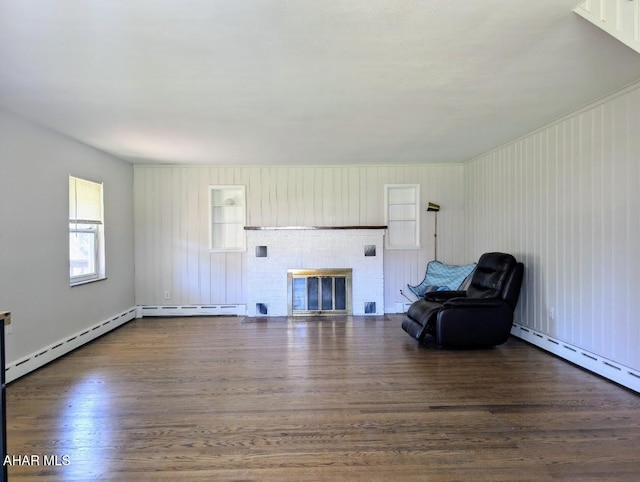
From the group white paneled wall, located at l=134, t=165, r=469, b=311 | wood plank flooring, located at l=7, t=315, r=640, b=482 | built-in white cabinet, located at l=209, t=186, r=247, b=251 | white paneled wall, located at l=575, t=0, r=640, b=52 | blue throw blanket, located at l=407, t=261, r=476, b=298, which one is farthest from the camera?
built-in white cabinet, located at l=209, t=186, r=247, b=251

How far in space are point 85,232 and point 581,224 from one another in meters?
5.58

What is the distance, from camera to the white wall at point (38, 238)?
3.34 meters

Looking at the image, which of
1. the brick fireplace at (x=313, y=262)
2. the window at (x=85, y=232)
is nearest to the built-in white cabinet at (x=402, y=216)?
the brick fireplace at (x=313, y=262)

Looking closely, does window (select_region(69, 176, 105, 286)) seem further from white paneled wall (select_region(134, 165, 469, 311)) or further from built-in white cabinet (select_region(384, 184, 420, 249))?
built-in white cabinet (select_region(384, 184, 420, 249))

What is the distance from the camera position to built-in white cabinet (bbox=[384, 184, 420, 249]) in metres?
6.27

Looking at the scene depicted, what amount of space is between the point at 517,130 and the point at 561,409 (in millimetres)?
2912

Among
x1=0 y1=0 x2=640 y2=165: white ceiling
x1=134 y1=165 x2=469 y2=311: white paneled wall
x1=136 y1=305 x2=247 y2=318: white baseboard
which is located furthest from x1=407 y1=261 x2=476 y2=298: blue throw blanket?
x1=136 y1=305 x2=247 y2=318: white baseboard

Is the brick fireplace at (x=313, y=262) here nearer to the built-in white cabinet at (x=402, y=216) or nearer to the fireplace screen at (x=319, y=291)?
the fireplace screen at (x=319, y=291)

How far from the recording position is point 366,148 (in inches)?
194

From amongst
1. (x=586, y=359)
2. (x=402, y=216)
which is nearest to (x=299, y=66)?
(x=586, y=359)

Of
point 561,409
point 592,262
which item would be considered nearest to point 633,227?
point 592,262

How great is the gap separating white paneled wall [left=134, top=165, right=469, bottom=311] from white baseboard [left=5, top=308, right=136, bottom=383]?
0.87m

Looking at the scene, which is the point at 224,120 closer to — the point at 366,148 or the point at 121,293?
the point at 366,148

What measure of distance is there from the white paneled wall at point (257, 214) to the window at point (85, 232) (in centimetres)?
100
